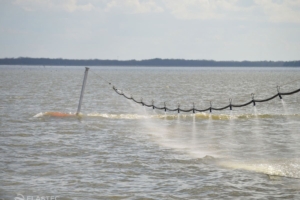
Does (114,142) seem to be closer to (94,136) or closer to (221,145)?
(94,136)

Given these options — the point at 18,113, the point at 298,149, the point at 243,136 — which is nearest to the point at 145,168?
the point at 298,149

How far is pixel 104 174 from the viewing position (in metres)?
16.6

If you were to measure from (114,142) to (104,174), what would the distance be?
6.56 metres

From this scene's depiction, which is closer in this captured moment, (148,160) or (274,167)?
(274,167)

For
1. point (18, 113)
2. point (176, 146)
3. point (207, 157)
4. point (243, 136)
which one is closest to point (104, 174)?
point (207, 157)

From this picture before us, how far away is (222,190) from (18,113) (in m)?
25.3

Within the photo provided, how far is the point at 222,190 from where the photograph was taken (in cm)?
1480

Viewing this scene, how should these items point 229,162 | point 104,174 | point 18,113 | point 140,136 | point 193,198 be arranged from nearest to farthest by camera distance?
point 193,198 < point 104,174 < point 229,162 < point 140,136 < point 18,113

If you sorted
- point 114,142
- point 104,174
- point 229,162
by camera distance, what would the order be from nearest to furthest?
point 104,174
point 229,162
point 114,142

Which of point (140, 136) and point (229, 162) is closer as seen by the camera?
point (229, 162)

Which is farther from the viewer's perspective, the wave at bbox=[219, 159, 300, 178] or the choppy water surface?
the wave at bbox=[219, 159, 300, 178]

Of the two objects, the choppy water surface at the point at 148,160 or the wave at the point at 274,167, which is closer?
the choppy water surface at the point at 148,160

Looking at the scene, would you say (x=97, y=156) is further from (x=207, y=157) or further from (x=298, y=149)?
(x=298, y=149)

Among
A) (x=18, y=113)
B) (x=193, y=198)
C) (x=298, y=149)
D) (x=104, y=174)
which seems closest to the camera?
(x=193, y=198)
